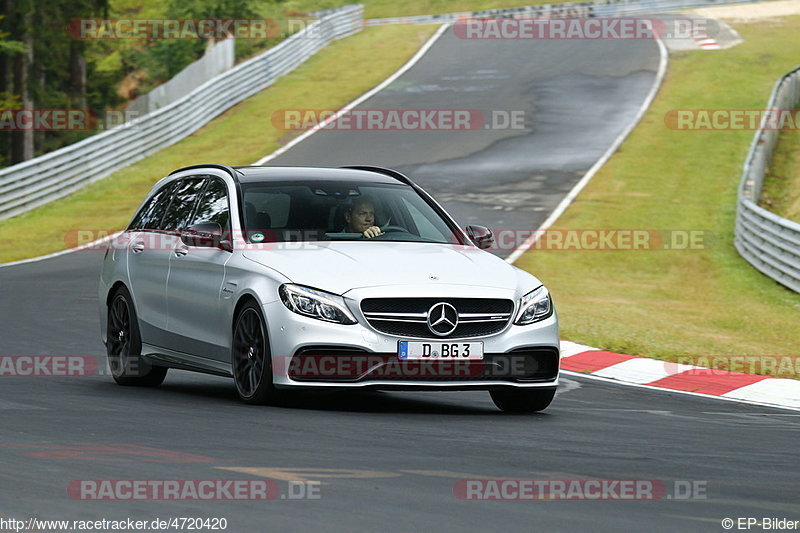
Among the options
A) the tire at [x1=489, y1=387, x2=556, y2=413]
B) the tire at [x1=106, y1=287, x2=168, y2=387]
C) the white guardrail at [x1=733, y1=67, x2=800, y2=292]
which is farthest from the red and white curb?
the white guardrail at [x1=733, y1=67, x2=800, y2=292]

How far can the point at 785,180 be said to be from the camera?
3097 centimetres

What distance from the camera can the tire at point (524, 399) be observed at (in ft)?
33.2

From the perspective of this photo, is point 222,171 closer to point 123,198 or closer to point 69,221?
point 69,221

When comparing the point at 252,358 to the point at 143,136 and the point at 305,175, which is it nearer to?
the point at 305,175

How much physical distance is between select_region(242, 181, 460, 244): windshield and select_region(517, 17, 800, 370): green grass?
429 cm

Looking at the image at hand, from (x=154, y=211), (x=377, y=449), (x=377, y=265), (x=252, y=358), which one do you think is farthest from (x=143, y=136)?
(x=377, y=449)

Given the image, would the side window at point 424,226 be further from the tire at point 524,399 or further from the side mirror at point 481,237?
the tire at point 524,399

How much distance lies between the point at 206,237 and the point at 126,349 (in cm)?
161

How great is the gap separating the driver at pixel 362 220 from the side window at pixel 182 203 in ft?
4.63

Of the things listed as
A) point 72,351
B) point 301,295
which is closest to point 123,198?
point 72,351

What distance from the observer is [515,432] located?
895 centimetres

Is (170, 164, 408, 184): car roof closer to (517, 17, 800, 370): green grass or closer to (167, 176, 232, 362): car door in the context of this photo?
(167, 176, 232, 362): car door

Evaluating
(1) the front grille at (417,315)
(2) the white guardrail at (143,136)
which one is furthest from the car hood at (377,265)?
(2) the white guardrail at (143,136)

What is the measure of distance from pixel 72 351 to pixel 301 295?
4700 millimetres
